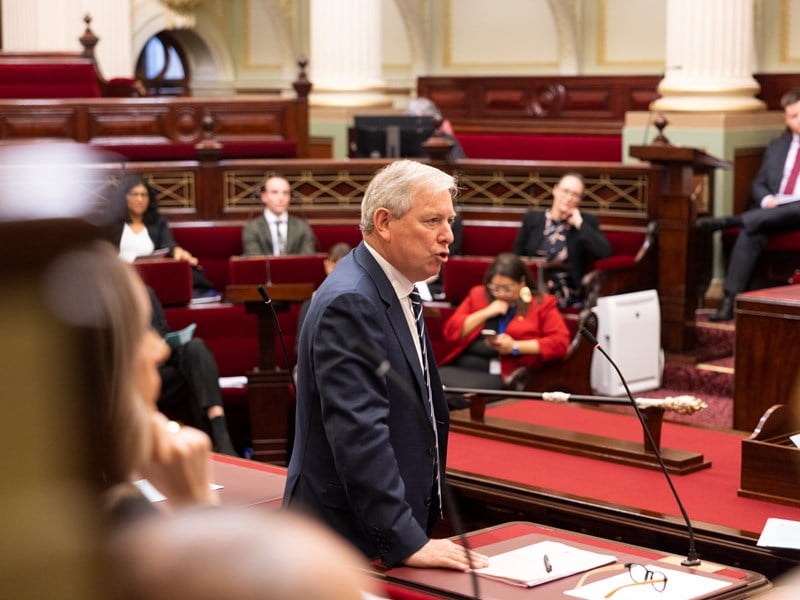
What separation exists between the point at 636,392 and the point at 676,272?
0.92 meters

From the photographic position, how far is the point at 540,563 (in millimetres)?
2465

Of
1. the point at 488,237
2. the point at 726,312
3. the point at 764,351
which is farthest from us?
the point at 488,237

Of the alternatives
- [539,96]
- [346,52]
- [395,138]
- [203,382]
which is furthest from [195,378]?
[539,96]

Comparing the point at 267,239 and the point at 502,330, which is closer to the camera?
the point at 502,330

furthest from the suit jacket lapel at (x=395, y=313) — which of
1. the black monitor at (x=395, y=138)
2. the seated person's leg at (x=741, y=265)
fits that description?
the black monitor at (x=395, y=138)

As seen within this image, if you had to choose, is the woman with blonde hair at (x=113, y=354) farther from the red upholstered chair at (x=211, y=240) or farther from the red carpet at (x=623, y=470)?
the red upholstered chair at (x=211, y=240)

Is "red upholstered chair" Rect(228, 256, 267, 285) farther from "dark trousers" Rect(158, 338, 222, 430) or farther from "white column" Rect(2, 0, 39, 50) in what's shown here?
"white column" Rect(2, 0, 39, 50)

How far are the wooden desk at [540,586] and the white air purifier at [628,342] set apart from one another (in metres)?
4.13

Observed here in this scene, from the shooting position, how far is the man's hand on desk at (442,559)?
2396 mm

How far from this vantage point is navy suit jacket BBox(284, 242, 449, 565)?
2.41 metres

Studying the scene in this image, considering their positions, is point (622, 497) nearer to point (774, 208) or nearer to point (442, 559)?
point (442, 559)

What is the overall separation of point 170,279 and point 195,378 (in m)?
0.74

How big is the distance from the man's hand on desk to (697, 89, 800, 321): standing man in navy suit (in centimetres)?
570

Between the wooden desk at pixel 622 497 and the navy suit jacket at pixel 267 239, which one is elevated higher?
the navy suit jacket at pixel 267 239
